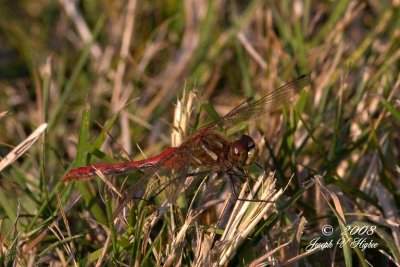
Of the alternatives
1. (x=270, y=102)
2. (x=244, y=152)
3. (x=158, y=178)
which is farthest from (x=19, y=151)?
(x=270, y=102)

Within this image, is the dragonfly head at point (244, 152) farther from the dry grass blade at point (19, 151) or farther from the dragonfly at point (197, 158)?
the dry grass blade at point (19, 151)

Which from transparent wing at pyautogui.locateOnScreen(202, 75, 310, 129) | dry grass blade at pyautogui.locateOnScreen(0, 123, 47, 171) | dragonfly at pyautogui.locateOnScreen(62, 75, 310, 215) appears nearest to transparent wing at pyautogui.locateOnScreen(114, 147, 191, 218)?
dragonfly at pyautogui.locateOnScreen(62, 75, 310, 215)

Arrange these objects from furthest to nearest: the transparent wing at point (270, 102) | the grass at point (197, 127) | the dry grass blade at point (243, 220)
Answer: the transparent wing at point (270, 102) < the grass at point (197, 127) < the dry grass blade at point (243, 220)

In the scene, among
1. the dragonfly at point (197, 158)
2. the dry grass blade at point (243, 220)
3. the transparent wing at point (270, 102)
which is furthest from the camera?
the transparent wing at point (270, 102)

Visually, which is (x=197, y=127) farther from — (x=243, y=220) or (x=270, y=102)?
(x=243, y=220)

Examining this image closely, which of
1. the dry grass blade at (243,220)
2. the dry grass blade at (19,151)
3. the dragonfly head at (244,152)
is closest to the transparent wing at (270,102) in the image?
the dragonfly head at (244,152)

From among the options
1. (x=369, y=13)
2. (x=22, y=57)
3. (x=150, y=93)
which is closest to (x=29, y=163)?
(x=150, y=93)
